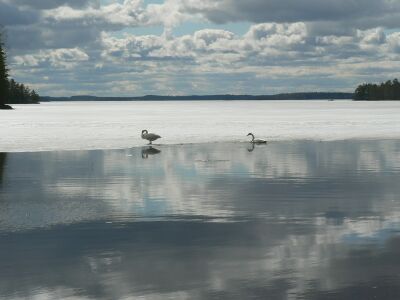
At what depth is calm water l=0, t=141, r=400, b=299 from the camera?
36.2 ft

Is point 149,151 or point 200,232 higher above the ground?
point 200,232

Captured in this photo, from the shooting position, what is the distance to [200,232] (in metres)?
15.5

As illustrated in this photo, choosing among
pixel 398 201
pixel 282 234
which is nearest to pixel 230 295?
pixel 282 234

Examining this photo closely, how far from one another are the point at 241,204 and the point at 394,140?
32.4 m

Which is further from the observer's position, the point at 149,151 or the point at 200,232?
the point at 149,151

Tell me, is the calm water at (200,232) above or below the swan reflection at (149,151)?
above

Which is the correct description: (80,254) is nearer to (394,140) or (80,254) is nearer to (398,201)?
(398,201)

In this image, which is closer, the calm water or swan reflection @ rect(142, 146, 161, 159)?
the calm water

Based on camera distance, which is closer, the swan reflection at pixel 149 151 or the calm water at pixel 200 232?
the calm water at pixel 200 232

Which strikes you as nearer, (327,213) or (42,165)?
(327,213)

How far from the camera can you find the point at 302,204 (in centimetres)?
1959

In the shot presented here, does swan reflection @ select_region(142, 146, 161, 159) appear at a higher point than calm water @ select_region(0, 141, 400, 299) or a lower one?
lower

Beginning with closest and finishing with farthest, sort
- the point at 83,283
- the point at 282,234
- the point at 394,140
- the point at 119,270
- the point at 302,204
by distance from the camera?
1. the point at 83,283
2. the point at 119,270
3. the point at 282,234
4. the point at 302,204
5. the point at 394,140

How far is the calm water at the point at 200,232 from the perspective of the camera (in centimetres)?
1102
